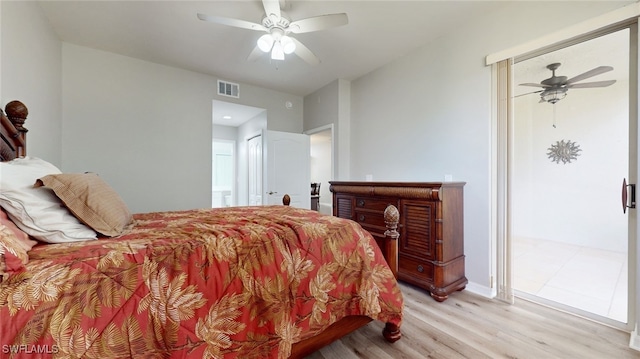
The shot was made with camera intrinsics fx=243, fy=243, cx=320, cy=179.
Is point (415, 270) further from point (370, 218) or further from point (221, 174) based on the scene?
point (221, 174)

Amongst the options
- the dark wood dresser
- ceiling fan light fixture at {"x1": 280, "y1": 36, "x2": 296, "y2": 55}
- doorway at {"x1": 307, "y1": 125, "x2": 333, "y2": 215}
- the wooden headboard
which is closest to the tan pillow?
the wooden headboard

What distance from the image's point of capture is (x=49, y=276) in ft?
2.52

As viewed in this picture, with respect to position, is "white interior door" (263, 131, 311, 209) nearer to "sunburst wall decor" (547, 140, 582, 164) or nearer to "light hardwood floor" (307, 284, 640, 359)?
"light hardwood floor" (307, 284, 640, 359)

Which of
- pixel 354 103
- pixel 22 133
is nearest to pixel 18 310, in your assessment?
pixel 22 133

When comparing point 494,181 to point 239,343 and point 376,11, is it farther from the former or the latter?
point 239,343

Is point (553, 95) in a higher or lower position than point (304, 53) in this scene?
lower

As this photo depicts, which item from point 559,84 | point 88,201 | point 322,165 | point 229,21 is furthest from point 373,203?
point 322,165

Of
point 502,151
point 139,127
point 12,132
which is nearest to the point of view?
point 12,132

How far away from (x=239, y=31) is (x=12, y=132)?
202cm

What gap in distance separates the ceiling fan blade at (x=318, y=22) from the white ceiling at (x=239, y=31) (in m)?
0.35

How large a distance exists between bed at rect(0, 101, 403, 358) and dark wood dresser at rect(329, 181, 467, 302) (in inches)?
33.7

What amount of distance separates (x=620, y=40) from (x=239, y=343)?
315 cm

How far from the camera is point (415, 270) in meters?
2.41

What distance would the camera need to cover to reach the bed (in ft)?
2.46
